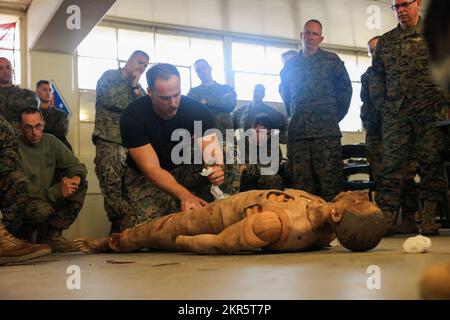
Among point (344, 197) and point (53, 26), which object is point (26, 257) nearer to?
point (344, 197)

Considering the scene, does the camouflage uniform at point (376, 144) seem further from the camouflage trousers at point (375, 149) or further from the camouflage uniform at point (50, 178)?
the camouflage uniform at point (50, 178)

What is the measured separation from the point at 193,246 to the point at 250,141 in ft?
8.16

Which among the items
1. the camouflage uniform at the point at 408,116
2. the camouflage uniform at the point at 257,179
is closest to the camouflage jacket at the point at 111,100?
the camouflage uniform at the point at 257,179

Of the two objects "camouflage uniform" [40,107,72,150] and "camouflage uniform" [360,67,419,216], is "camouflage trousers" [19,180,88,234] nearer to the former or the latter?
"camouflage uniform" [40,107,72,150]

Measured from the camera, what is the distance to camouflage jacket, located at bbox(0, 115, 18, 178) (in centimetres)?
287

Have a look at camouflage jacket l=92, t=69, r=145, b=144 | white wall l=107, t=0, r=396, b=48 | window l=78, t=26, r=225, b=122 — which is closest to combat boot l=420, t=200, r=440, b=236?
camouflage jacket l=92, t=69, r=145, b=144

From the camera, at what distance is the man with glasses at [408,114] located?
11.0 ft

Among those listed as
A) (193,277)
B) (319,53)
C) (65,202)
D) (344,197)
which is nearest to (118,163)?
(65,202)

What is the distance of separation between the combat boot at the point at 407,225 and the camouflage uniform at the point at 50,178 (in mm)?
2127

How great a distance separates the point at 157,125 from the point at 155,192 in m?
0.35

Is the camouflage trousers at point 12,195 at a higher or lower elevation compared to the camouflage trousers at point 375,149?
lower

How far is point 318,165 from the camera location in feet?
12.6

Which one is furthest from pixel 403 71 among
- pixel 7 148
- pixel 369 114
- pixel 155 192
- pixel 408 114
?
pixel 7 148
